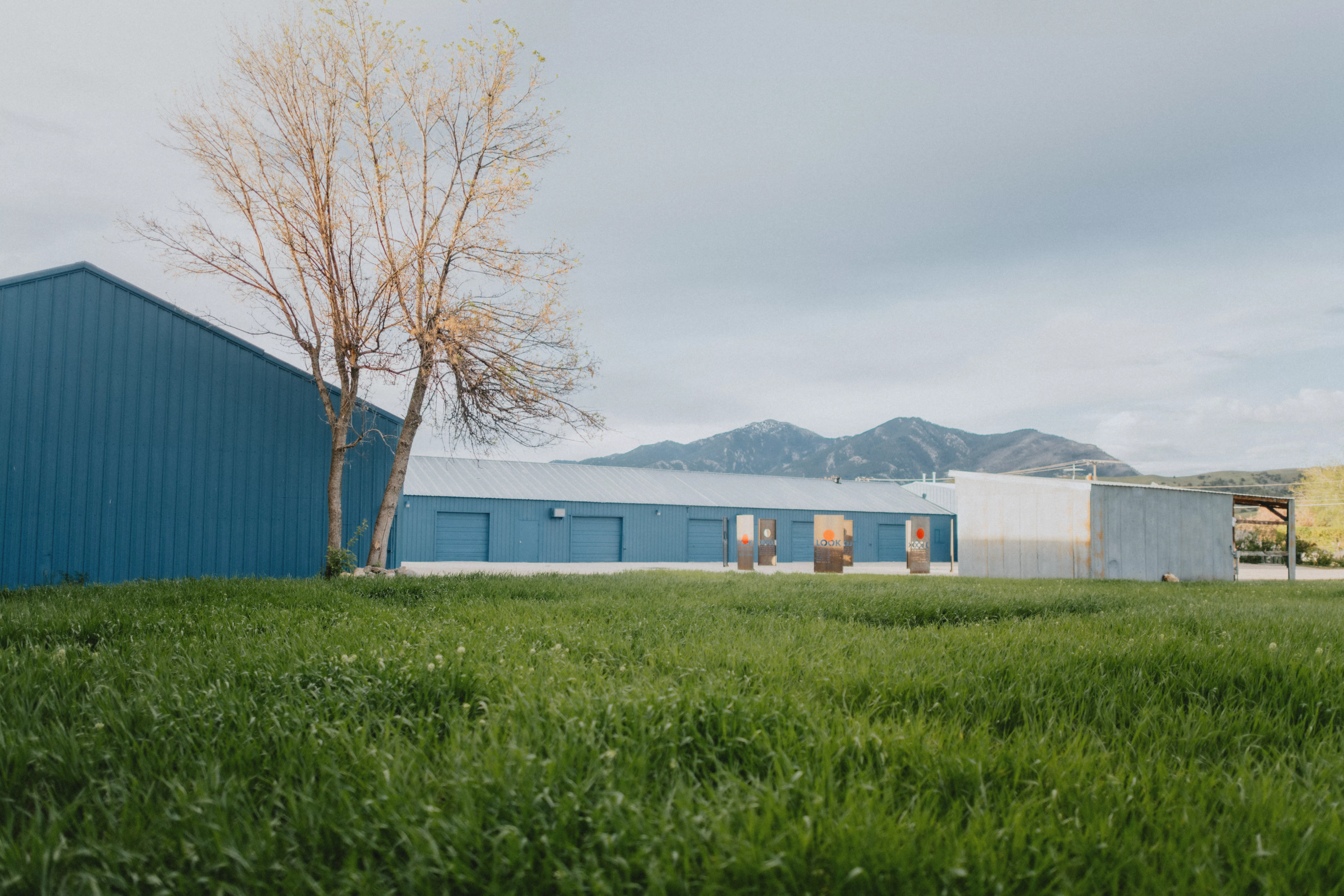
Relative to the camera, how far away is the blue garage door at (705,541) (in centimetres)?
3462

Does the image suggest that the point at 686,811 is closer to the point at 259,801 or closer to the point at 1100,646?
the point at 259,801

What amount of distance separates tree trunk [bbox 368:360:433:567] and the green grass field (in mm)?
10643

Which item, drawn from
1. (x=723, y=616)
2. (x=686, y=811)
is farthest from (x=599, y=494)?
(x=686, y=811)

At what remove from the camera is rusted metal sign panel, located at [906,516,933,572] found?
78.2ft

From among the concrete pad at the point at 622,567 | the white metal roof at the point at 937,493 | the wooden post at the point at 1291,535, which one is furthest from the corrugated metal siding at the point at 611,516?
the wooden post at the point at 1291,535

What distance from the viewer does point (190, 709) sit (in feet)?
9.60

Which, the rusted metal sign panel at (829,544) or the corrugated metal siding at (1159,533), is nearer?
the corrugated metal siding at (1159,533)

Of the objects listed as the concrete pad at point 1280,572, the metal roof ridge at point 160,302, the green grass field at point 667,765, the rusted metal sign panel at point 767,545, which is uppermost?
the metal roof ridge at point 160,302

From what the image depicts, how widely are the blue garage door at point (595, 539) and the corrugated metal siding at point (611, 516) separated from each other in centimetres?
20

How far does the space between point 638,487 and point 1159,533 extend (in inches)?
837

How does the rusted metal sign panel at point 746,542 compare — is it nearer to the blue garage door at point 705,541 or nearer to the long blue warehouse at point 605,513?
the long blue warehouse at point 605,513

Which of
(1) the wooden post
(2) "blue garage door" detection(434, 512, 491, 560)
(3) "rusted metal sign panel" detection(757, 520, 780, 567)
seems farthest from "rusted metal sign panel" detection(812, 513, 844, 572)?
(2) "blue garage door" detection(434, 512, 491, 560)

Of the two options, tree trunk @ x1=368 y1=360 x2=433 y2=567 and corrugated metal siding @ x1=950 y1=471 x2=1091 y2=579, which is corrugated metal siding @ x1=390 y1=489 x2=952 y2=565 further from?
corrugated metal siding @ x1=950 y1=471 x2=1091 y2=579

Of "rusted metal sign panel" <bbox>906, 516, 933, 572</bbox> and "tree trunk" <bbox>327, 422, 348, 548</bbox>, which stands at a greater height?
"tree trunk" <bbox>327, 422, 348, 548</bbox>
